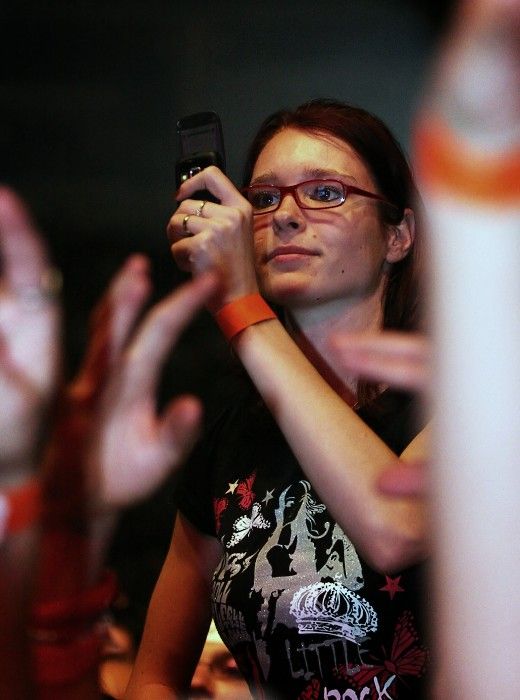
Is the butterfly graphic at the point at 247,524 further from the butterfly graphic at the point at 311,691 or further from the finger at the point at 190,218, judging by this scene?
the finger at the point at 190,218

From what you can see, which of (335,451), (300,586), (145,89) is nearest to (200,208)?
(335,451)

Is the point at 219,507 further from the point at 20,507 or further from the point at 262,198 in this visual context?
the point at 20,507

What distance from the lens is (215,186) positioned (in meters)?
0.89

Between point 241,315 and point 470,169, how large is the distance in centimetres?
37

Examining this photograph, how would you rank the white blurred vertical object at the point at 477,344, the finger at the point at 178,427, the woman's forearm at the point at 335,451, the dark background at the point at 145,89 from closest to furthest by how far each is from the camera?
the white blurred vertical object at the point at 477,344 < the finger at the point at 178,427 < the woman's forearm at the point at 335,451 < the dark background at the point at 145,89

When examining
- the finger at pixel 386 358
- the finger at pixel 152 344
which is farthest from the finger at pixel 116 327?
the finger at pixel 386 358

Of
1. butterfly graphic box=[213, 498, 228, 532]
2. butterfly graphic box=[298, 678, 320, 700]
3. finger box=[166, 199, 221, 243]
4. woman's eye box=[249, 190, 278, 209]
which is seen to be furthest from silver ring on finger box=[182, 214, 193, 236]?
butterfly graphic box=[298, 678, 320, 700]

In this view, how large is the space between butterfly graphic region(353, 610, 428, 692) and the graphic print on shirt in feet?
0.04

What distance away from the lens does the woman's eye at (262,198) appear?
3.48 feet

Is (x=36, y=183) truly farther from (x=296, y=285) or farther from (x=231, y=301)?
→ (x=231, y=301)

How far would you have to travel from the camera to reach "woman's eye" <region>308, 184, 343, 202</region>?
1046mm

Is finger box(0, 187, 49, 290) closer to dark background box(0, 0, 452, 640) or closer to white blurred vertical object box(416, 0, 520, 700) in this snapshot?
white blurred vertical object box(416, 0, 520, 700)

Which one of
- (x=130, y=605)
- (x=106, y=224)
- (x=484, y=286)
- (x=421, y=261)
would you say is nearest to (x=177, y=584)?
(x=130, y=605)

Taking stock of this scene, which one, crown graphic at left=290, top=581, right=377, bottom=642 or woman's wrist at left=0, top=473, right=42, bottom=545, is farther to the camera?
crown graphic at left=290, top=581, right=377, bottom=642
